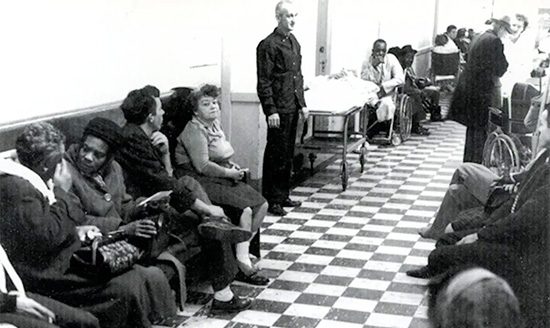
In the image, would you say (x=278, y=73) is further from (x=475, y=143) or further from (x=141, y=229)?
(x=141, y=229)

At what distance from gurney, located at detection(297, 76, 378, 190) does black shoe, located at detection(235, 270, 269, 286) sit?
116 inches

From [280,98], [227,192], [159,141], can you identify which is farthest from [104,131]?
[280,98]

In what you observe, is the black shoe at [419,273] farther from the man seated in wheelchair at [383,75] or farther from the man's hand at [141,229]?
the man seated in wheelchair at [383,75]

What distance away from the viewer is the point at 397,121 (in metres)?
11.7

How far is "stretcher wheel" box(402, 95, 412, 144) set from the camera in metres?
11.3

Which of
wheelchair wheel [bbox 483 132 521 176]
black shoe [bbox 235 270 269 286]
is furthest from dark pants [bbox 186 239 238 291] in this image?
wheelchair wheel [bbox 483 132 521 176]

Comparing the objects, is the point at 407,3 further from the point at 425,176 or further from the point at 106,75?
the point at 106,75

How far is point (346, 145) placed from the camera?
8375mm

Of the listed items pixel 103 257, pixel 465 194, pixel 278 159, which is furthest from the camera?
pixel 278 159

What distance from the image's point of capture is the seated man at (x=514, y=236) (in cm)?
389

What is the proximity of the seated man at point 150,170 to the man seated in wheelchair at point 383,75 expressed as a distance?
19.4 feet

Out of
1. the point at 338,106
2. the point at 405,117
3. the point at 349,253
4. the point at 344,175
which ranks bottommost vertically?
the point at 349,253

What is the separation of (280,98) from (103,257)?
3765 millimetres

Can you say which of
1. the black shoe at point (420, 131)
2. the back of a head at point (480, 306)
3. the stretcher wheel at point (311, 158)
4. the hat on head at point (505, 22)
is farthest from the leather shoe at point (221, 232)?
the black shoe at point (420, 131)
